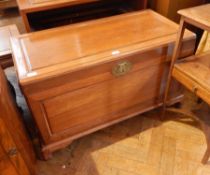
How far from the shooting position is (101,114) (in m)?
1.03

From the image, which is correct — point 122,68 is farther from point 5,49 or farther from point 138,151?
point 5,49

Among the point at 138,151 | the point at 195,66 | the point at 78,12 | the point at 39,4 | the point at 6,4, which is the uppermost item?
the point at 39,4

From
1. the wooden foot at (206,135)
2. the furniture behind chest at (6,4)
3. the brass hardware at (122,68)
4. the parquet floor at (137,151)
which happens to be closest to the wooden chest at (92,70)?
the brass hardware at (122,68)

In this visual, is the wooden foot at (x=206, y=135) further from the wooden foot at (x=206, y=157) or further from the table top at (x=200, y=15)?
the table top at (x=200, y=15)

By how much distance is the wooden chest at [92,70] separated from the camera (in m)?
0.81

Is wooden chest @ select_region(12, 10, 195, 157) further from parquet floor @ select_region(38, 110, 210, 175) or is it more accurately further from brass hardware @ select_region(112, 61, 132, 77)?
parquet floor @ select_region(38, 110, 210, 175)

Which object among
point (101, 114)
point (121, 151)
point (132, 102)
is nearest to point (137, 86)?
point (132, 102)

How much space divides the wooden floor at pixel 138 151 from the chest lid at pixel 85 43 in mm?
502

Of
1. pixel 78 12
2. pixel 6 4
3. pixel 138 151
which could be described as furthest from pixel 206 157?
pixel 6 4

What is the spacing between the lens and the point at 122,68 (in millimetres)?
898

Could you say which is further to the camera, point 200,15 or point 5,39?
point 5,39

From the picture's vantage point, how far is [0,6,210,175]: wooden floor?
1009mm

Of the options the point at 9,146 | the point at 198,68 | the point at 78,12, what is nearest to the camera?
the point at 9,146

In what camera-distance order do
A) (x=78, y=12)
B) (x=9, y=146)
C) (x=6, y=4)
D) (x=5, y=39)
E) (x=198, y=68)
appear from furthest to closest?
(x=6, y=4)
(x=78, y=12)
(x=5, y=39)
(x=198, y=68)
(x=9, y=146)
